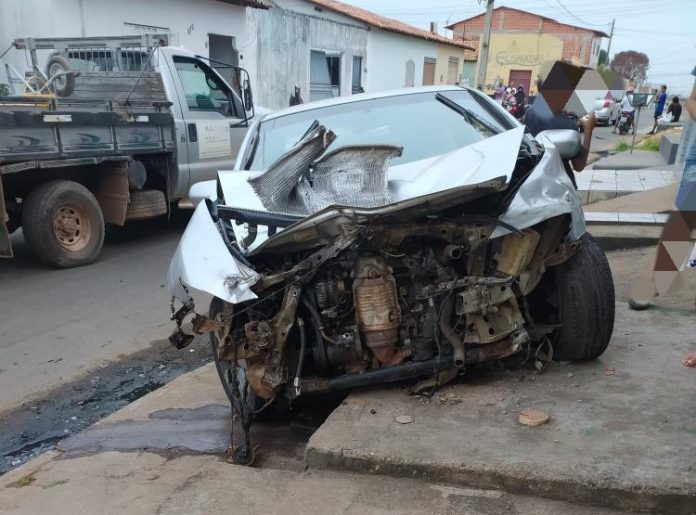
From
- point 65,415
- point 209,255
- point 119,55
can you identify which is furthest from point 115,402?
point 119,55

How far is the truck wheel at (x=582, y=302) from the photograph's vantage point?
3.25m

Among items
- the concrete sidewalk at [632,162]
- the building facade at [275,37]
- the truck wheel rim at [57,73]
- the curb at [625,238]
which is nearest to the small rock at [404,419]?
the curb at [625,238]

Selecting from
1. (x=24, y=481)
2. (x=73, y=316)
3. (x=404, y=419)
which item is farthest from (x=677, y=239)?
(x=73, y=316)

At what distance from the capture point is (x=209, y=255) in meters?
3.01

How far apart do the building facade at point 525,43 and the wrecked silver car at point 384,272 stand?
4434 cm

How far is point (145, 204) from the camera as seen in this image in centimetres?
757

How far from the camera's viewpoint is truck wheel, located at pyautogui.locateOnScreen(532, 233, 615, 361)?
3.25 m

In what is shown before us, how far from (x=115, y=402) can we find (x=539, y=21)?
5379 cm

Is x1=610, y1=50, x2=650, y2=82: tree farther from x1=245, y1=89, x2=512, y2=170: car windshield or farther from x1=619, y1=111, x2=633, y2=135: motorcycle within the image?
x1=245, y1=89, x2=512, y2=170: car windshield

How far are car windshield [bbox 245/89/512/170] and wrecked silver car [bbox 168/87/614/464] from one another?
655 mm

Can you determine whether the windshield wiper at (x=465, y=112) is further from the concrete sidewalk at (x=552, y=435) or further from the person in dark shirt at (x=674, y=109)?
the person in dark shirt at (x=674, y=109)

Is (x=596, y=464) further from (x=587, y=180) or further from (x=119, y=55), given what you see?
(x=587, y=180)

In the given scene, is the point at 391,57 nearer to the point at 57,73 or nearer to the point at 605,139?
the point at 605,139

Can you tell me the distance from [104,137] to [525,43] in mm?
47326
